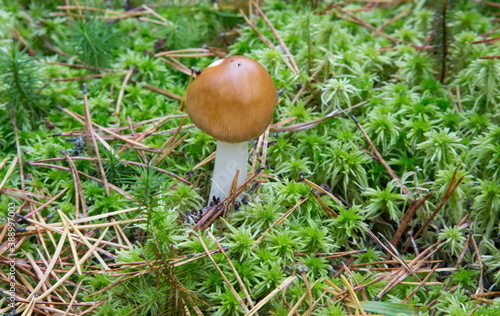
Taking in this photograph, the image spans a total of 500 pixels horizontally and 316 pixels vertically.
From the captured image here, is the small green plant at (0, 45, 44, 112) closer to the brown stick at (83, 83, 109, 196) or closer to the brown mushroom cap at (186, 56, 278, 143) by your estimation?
the brown stick at (83, 83, 109, 196)

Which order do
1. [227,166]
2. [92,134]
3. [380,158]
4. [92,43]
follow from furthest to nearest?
[92,43] < [92,134] < [380,158] < [227,166]

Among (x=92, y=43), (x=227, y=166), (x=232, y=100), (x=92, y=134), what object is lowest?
(x=227, y=166)

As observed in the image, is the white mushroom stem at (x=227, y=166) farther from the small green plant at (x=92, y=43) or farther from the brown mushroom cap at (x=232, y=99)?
the small green plant at (x=92, y=43)

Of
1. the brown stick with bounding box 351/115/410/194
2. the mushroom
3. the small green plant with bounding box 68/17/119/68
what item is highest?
the small green plant with bounding box 68/17/119/68

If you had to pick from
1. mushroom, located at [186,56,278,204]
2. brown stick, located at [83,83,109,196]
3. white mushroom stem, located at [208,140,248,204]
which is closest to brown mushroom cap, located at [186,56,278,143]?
mushroom, located at [186,56,278,204]

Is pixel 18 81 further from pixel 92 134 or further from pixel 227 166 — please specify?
pixel 227 166

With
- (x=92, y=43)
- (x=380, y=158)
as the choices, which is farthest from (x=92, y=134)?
(x=380, y=158)
